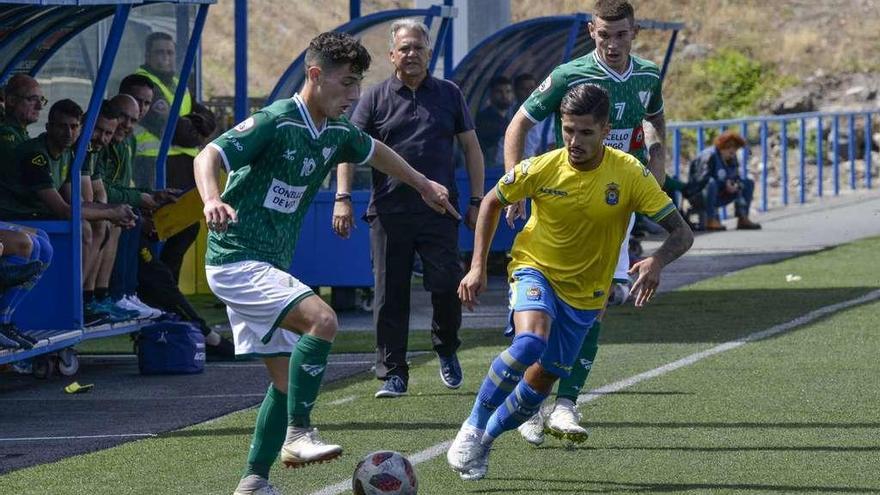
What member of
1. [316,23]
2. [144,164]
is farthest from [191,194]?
[316,23]

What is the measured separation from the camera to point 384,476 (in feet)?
22.2

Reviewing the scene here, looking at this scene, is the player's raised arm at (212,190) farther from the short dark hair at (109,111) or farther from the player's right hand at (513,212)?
the short dark hair at (109,111)

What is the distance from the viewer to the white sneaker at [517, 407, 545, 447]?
8375mm

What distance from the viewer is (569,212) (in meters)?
7.73

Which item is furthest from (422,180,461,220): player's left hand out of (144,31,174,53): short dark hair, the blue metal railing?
the blue metal railing

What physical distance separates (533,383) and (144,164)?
707cm

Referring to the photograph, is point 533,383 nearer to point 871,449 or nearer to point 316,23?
point 871,449

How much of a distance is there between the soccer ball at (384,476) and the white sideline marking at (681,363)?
20.7 inches

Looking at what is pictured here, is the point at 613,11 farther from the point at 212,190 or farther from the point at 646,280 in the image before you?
the point at 212,190

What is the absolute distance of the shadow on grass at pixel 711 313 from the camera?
1292cm

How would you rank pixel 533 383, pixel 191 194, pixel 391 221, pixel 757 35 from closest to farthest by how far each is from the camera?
pixel 533 383 < pixel 391 221 < pixel 191 194 < pixel 757 35

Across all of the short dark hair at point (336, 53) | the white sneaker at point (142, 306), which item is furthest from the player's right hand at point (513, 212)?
the white sneaker at point (142, 306)

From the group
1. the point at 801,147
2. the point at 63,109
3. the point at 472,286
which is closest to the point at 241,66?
the point at 63,109

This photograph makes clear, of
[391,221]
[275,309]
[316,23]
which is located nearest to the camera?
[275,309]
